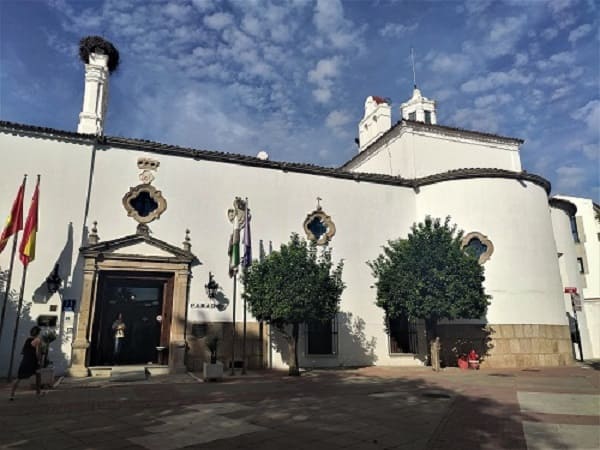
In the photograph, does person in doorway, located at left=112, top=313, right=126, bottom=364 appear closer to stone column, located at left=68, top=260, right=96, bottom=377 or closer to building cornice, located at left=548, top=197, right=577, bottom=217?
stone column, located at left=68, top=260, right=96, bottom=377

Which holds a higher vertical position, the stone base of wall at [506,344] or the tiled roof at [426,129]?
the tiled roof at [426,129]

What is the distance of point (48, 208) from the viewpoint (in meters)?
14.9

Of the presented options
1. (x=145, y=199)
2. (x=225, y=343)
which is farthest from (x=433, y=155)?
(x=145, y=199)

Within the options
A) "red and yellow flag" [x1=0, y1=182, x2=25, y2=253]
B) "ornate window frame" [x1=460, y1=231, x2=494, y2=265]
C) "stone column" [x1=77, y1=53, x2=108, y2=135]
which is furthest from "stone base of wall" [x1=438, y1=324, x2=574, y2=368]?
"stone column" [x1=77, y1=53, x2=108, y2=135]

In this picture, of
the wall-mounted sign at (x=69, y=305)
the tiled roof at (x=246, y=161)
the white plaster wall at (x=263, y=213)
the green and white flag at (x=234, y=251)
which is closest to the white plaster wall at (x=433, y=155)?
the tiled roof at (x=246, y=161)

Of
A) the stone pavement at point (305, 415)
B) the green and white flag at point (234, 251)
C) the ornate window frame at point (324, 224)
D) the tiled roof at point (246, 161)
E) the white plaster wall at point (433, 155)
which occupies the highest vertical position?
the white plaster wall at point (433, 155)

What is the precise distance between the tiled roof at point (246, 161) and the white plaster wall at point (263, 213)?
229 mm

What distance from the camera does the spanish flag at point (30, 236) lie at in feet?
44.3

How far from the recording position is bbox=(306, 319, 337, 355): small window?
1734 centimetres

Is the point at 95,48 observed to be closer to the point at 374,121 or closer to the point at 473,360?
the point at 374,121

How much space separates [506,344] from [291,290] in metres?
9.80

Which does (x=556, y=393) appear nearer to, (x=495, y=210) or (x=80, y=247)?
(x=495, y=210)

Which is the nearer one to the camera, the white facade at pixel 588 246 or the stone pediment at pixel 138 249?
the stone pediment at pixel 138 249

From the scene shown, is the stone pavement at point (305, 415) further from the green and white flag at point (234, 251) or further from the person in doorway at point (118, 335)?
the green and white flag at point (234, 251)
